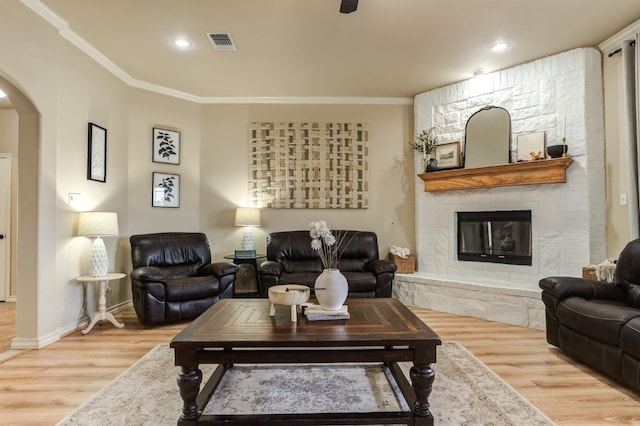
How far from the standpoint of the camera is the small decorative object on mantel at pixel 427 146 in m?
4.81

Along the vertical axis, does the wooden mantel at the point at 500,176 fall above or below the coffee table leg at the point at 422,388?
above

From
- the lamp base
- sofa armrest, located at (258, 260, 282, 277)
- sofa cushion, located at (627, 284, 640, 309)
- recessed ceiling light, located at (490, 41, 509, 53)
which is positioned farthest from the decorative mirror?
the lamp base

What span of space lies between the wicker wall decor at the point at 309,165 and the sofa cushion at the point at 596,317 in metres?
2.93

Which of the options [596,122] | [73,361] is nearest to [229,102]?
[73,361]

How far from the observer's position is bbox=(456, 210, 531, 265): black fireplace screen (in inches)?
165

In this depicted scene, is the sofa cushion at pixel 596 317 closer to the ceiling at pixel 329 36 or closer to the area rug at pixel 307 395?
the area rug at pixel 307 395

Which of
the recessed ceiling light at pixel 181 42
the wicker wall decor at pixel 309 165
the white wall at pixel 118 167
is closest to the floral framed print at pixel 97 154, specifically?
the white wall at pixel 118 167

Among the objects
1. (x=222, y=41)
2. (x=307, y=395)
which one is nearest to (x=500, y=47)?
(x=222, y=41)

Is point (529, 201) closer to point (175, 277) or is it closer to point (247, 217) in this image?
point (247, 217)

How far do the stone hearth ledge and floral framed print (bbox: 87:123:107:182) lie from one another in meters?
3.82

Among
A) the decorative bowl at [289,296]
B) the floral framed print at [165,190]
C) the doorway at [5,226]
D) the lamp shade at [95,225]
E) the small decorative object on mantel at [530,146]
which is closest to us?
the decorative bowl at [289,296]

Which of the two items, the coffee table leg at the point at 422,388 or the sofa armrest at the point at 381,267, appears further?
the sofa armrest at the point at 381,267

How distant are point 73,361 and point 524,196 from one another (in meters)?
4.68

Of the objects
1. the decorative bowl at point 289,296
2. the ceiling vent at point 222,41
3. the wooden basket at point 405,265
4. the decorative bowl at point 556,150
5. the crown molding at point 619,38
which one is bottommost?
the wooden basket at point 405,265
